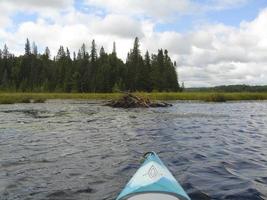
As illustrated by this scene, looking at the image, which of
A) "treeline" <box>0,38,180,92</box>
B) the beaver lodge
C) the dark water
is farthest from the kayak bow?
"treeline" <box>0,38,180,92</box>

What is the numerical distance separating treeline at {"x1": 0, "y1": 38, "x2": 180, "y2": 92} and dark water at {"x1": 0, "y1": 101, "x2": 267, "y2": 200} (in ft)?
246

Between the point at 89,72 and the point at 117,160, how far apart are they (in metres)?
103

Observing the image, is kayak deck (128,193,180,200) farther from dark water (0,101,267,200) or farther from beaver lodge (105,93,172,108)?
beaver lodge (105,93,172,108)

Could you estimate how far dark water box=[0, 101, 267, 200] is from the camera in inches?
404

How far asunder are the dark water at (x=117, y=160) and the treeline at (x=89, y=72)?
246 ft

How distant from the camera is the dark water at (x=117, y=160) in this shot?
1027cm

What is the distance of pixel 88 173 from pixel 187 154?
4.89 m

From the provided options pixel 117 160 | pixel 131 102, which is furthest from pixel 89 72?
pixel 117 160

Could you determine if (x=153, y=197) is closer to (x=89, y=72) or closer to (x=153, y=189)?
(x=153, y=189)

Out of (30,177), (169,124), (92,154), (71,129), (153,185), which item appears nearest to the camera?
(153,185)

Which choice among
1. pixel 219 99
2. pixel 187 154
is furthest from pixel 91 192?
pixel 219 99

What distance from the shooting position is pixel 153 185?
644 cm

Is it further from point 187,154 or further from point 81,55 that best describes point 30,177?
point 81,55

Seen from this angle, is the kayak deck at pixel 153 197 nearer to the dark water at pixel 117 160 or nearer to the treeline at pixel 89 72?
the dark water at pixel 117 160
